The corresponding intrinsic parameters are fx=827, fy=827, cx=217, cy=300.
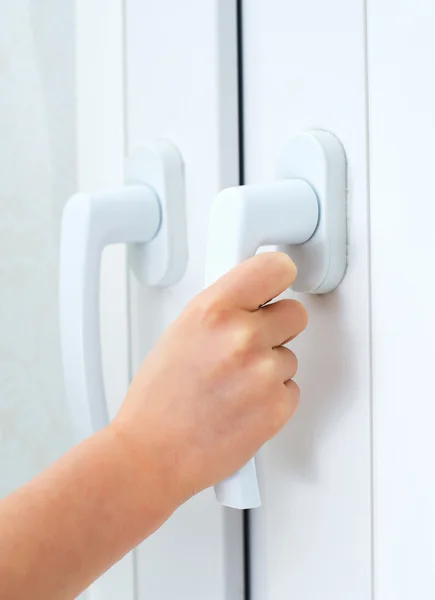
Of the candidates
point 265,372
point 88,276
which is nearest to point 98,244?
point 88,276

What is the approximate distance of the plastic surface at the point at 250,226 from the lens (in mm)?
304

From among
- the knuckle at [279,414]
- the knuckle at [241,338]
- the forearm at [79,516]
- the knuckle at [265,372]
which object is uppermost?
the knuckle at [241,338]

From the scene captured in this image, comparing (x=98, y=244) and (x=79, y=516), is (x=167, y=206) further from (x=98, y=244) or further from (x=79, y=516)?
(x=79, y=516)

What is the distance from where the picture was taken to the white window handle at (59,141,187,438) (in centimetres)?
38

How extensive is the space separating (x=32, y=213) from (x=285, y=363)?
0.64 feet

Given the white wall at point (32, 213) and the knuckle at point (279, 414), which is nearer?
the knuckle at point (279, 414)

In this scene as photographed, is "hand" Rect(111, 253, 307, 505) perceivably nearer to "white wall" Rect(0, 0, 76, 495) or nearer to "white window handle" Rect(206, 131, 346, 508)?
"white window handle" Rect(206, 131, 346, 508)

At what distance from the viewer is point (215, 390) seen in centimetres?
31

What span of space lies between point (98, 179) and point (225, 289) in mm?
171

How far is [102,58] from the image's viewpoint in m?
0.43

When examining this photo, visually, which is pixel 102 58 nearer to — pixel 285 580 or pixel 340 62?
pixel 340 62

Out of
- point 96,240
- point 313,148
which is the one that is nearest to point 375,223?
point 313,148

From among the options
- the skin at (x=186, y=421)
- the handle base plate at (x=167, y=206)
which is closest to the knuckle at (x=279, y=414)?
the skin at (x=186, y=421)

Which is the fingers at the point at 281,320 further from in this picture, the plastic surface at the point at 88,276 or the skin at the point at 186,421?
the plastic surface at the point at 88,276
